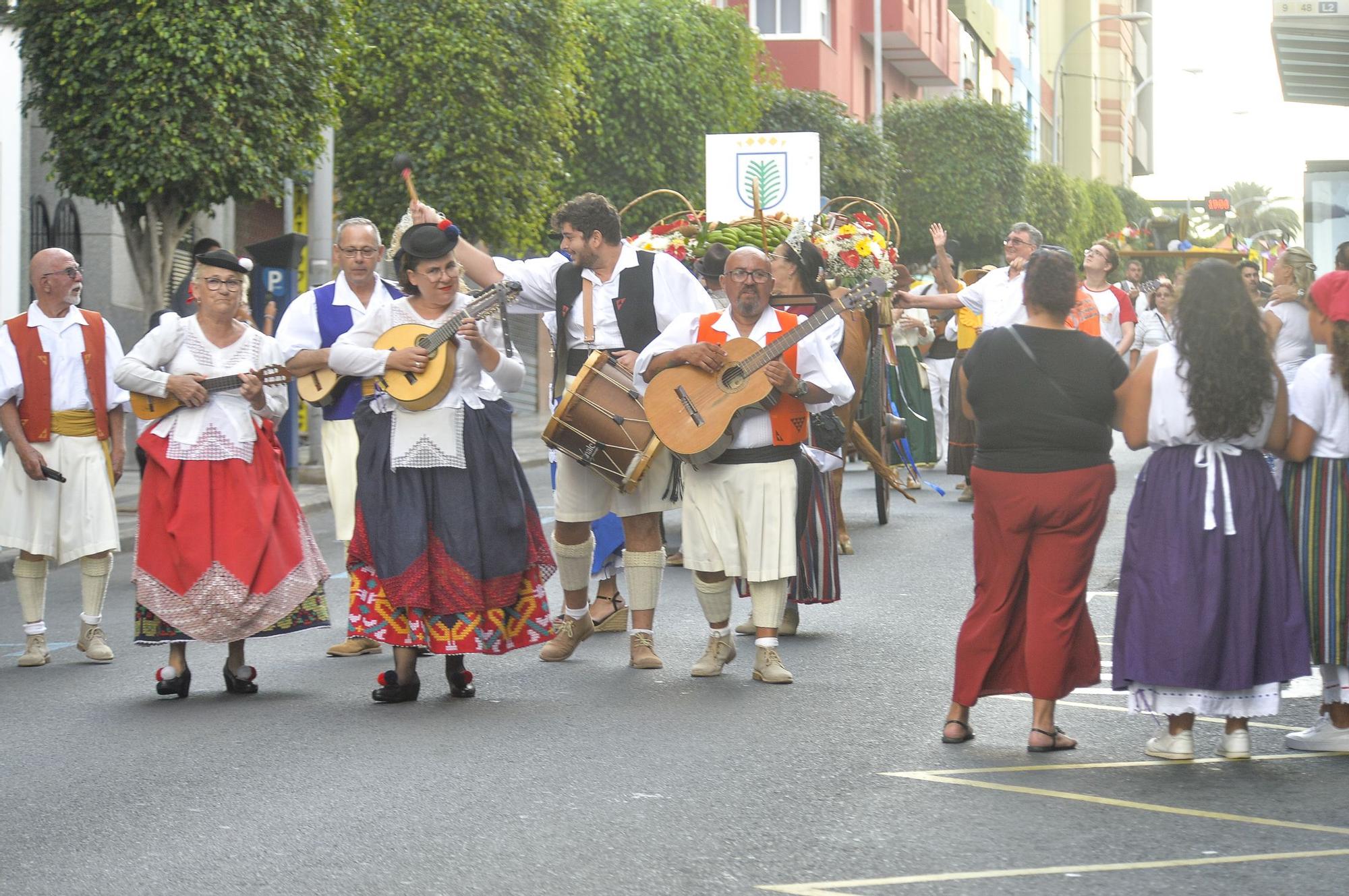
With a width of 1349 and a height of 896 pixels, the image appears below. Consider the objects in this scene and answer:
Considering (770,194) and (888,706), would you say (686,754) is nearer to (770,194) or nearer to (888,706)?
(888,706)

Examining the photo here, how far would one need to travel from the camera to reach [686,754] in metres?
7.00

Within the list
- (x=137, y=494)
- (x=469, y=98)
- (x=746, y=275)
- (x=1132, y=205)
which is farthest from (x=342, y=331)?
(x=1132, y=205)

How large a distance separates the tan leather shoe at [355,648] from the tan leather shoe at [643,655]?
1354 millimetres

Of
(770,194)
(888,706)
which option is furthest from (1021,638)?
(770,194)

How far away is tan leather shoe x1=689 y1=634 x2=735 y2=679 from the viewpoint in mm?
8648

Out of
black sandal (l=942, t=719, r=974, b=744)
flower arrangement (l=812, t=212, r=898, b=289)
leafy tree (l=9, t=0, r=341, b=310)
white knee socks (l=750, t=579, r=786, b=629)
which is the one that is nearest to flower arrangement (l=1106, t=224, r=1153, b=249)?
leafy tree (l=9, t=0, r=341, b=310)

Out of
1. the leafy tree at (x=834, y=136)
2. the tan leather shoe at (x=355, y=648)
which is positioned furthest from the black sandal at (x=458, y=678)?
the leafy tree at (x=834, y=136)

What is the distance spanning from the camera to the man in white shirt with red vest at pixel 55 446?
955 cm

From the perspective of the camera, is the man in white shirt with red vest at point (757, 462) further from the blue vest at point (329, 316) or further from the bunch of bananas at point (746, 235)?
the bunch of bananas at point (746, 235)

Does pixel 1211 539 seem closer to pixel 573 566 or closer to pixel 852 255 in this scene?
pixel 573 566

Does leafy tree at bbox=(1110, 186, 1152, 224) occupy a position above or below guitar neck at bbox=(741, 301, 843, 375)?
above

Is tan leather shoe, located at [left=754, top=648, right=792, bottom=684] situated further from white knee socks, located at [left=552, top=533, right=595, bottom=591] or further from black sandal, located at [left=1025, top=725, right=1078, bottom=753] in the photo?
black sandal, located at [left=1025, top=725, right=1078, bottom=753]

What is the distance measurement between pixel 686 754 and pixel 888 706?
4.07 ft

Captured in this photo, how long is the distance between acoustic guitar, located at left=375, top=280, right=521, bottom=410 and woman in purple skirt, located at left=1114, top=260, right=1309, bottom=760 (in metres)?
2.55
